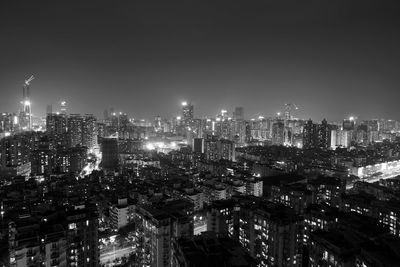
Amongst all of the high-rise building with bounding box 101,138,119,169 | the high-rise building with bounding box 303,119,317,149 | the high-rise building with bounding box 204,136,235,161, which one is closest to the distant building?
the high-rise building with bounding box 101,138,119,169

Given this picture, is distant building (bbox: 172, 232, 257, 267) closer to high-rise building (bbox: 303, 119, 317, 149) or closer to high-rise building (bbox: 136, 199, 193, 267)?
high-rise building (bbox: 136, 199, 193, 267)

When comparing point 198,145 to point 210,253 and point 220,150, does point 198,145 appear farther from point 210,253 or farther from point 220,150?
point 210,253

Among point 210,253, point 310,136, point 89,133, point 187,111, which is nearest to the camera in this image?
point 210,253

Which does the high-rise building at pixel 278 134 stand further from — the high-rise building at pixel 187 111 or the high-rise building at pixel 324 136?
the high-rise building at pixel 187 111

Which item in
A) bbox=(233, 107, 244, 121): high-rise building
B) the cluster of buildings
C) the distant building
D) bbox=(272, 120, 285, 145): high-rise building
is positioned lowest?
the cluster of buildings

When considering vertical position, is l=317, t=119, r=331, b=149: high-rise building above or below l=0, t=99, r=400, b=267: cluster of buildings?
above

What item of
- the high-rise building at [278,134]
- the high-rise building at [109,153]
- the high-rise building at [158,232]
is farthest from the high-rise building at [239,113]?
the high-rise building at [158,232]

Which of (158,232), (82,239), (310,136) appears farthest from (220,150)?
(82,239)

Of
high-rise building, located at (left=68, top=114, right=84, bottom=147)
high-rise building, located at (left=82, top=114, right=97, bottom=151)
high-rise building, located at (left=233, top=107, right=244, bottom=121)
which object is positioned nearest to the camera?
high-rise building, located at (left=68, top=114, right=84, bottom=147)

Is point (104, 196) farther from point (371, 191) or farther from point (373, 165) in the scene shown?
point (373, 165)

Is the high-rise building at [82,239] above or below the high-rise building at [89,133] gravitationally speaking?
below

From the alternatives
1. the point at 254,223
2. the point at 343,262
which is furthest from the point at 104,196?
the point at 343,262
